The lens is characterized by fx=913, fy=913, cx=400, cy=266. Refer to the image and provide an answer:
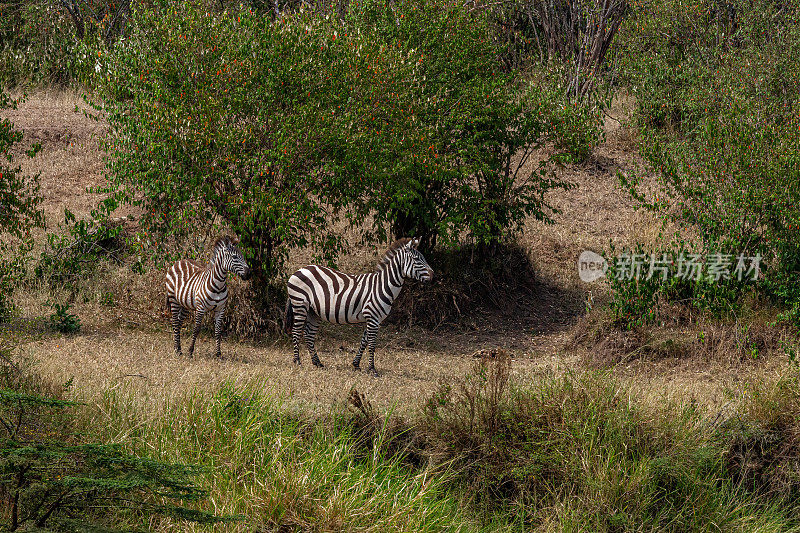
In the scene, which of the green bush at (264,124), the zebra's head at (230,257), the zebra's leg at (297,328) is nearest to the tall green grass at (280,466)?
the zebra's head at (230,257)

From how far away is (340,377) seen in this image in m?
13.1

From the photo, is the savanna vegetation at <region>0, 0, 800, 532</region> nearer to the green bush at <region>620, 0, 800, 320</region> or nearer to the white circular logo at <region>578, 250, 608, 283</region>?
the green bush at <region>620, 0, 800, 320</region>

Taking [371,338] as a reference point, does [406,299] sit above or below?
above

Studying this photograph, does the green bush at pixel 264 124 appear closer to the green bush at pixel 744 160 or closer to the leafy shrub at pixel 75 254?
the leafy shrub at pixel 75 254

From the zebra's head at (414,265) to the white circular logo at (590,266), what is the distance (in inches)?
293

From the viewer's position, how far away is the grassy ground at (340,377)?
9164 millimetres

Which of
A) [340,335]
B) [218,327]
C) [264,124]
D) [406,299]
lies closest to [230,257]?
[218,327]

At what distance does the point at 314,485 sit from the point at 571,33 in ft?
66.8

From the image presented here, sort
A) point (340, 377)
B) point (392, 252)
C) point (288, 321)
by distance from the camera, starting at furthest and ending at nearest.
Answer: point (288, 321), point (392, 252), point (340, 377)

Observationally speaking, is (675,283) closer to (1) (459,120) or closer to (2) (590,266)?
(1) (459,120)

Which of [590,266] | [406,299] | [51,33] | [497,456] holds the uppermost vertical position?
[51,33]

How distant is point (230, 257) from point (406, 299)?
4835 mm

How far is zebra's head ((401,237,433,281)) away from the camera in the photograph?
13.6 metres

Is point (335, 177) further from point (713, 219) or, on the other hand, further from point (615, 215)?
point (615, 215)
